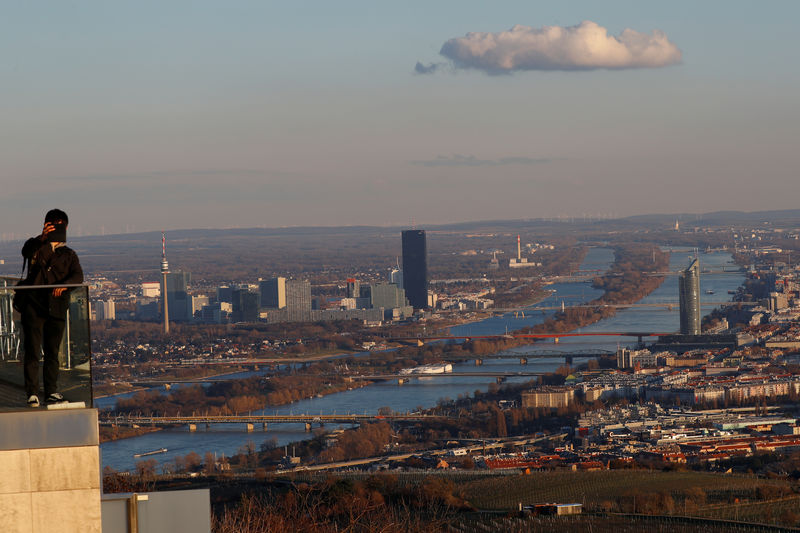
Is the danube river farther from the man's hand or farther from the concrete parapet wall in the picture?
the concrete parapet wall

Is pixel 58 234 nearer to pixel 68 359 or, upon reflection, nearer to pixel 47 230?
pixel 47 230

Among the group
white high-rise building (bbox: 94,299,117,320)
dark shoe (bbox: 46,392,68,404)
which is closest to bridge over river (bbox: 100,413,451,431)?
dark shoe (bbox: 46,392,68,404)

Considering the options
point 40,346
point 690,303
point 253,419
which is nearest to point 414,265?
point 690,303

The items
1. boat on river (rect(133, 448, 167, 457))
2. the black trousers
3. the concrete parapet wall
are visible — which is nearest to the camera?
the concrete parapet wall

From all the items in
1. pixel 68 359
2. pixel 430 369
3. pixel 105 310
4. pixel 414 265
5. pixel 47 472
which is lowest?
pixel 430 369

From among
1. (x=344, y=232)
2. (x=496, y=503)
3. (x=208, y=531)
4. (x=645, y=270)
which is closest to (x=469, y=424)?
(x=496, y=503)

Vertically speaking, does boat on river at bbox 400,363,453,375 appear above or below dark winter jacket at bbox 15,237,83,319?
below

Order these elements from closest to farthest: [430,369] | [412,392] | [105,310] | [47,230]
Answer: [47,230] < [412,392] < [430,369] < [105,310]
